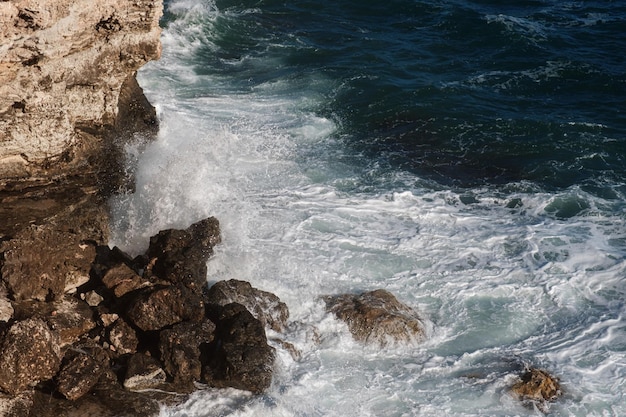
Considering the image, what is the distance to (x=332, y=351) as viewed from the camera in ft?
46.9

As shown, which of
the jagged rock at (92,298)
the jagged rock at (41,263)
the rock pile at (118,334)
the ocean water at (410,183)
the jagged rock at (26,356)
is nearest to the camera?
the jagged rock at (26,356)

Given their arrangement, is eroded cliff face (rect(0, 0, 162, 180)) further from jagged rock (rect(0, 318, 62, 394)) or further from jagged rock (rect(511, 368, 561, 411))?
jagged rock (rect(511, 368, 561, 411))

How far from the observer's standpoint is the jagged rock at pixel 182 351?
1248 centimetres

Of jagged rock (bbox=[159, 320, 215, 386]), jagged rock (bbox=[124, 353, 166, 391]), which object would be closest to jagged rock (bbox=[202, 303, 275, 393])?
jagged rock (bbox=[159, 320, 215, 386])

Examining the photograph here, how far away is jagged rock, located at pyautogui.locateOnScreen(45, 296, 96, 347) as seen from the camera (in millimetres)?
12602

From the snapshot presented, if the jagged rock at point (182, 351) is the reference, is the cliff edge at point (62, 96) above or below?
above

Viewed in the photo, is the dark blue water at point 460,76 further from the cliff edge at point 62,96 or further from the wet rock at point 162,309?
the wet rock at point 162,309

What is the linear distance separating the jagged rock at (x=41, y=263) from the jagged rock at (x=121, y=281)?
596 millimetres

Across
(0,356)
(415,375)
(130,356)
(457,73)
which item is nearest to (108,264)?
(130,356)

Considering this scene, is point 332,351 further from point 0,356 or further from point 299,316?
point 0,356

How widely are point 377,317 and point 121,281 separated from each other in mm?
4832

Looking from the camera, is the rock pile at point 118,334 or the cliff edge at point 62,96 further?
the cliff edge at point 62,96

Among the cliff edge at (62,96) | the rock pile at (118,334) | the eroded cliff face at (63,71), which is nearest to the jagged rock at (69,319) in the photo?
the rock pile at (118,334)

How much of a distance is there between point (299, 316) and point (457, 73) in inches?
593
